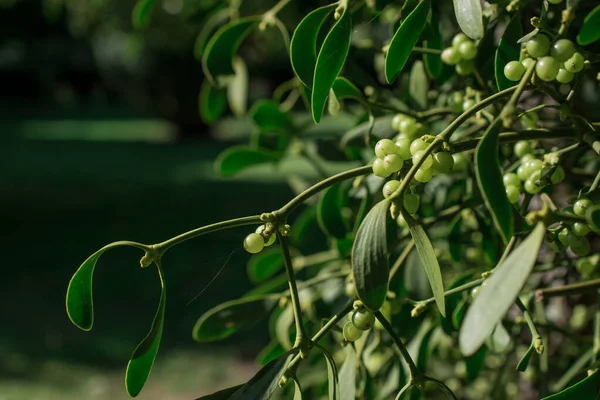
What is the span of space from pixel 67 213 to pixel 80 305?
5.51 meters

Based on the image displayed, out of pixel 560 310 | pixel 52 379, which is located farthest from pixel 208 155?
pixel 560 310

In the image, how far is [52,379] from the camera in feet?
9.04

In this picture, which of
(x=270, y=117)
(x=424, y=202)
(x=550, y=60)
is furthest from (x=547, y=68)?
(x=270, y=117)

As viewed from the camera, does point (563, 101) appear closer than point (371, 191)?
Yes

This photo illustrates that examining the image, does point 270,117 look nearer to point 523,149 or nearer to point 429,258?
point 523,149

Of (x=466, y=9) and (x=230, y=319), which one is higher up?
(x=466, y=9)

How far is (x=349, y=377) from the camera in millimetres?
607

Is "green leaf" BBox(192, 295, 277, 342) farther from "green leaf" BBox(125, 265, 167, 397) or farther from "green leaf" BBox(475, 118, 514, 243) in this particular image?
"green leaf" BBox(475, 118, 514, 243)

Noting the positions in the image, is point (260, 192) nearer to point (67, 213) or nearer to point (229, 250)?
point (67, 213)

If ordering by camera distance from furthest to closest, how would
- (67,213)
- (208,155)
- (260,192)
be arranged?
(208,155) < (260,192) < (67,213)

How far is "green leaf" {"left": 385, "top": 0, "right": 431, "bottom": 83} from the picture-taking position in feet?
1.73

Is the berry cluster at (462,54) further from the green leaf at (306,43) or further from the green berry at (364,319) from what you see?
the green berry at (364,319)

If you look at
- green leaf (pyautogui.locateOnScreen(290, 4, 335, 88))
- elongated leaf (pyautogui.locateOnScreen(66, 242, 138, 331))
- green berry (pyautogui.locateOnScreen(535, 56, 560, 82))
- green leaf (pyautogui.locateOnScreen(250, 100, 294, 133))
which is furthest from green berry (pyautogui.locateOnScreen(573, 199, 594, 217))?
green leaf (pyautogui.locateOnScreen(250, 100, 294, 133))

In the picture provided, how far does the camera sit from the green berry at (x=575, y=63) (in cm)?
48
